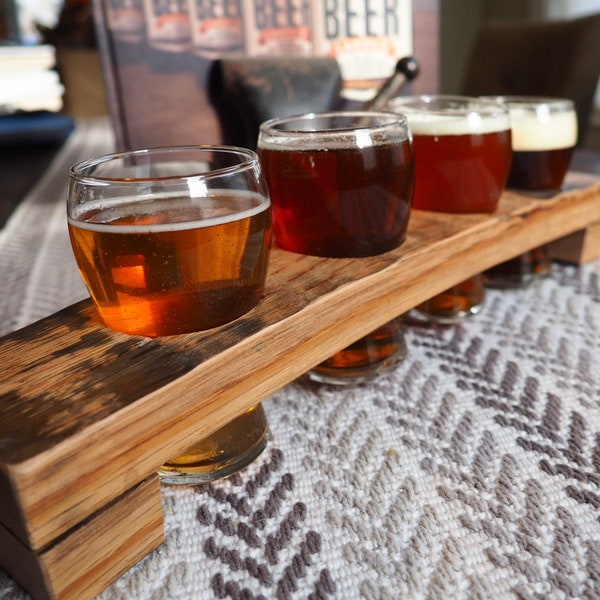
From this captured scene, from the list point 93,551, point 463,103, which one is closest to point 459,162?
point 463,103

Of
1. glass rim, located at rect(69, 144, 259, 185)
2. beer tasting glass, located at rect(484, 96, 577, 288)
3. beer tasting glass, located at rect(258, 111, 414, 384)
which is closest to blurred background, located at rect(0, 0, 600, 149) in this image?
beer tasting glass, located at rect(484, 96, 577, 288)

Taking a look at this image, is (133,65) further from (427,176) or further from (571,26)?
(571,26)

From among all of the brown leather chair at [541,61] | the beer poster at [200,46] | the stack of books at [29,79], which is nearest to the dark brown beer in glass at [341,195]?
the beer poster at [200,46]

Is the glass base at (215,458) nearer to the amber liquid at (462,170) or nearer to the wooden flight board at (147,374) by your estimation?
the wooden flight board at (147,374)

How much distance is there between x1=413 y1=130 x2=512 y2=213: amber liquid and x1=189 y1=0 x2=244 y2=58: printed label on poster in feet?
1.91

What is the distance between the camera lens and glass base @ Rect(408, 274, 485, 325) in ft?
2.45

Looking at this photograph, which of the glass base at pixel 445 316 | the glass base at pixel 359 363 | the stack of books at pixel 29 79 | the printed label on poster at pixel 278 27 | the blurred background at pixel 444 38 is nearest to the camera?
the glass base at pixel 359 363

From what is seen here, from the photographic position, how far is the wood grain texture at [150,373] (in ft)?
1.16

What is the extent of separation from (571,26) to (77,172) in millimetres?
1748

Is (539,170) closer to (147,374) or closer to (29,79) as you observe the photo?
(147,374)

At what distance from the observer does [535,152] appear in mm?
807

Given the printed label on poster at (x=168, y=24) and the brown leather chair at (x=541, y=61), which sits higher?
the printed label on poster at (x=168, y=24)

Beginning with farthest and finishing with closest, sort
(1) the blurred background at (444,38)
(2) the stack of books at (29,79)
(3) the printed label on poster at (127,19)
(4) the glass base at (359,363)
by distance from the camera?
(2) the stack of books at (29,79) < (1) the blurred background at (444,38) < (3) the printed label on poster at (127,19) < (4) the glass base at (359,363)

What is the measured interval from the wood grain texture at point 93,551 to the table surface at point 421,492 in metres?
0.01
